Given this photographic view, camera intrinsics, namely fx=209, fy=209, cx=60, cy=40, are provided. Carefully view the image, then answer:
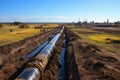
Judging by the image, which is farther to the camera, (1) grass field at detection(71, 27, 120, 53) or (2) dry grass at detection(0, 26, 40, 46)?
(2) dry grass at detection(0, 26, 40, 46)

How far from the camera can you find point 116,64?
22.5m

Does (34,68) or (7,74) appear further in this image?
(7,74)

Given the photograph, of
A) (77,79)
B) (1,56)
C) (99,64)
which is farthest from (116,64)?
(1,56)

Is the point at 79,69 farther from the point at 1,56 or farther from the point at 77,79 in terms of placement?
the point at 1,56

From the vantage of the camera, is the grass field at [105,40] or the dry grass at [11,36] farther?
the dry grass at [11,36]

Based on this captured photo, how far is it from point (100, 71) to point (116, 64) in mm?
4294

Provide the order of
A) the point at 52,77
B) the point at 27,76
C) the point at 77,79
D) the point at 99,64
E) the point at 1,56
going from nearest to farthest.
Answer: the point at 27,76 < the point at 77,79 < the point at 52,77 < the point at 99,64 < the point at 1,56

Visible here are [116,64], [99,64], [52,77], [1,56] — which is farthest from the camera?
[1,56]

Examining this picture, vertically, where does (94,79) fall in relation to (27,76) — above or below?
below

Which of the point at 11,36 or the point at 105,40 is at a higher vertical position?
the point at 11,36

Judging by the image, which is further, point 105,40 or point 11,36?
point 11,36

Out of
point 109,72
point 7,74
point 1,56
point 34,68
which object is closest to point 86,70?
point 109,72

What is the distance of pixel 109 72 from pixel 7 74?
938 cm

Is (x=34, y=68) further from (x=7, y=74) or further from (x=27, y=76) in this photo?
(x=7, y=74)
